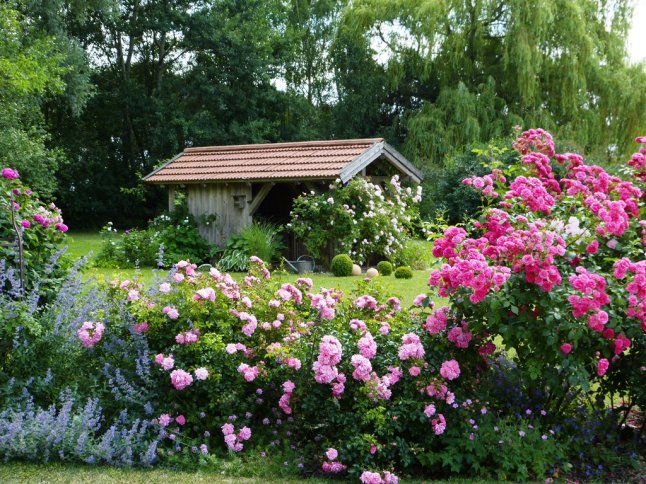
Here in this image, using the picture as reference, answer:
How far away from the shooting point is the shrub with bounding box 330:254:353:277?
1363cm

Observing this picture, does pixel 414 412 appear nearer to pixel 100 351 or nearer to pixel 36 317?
pixel 100 351

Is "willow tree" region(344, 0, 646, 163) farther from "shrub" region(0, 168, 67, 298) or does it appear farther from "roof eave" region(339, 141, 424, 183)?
"shrub" region(0, 168, 67, 298)

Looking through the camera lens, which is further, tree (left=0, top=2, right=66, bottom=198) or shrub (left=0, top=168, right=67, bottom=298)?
tree (left=0, top=2, right=66, bottom=198)

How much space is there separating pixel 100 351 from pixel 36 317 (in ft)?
1.98

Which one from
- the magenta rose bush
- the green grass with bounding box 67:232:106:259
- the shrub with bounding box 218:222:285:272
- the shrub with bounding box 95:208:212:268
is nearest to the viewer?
the magenta rose bush

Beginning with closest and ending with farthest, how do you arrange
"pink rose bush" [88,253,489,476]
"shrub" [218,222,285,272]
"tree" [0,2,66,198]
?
"pink rose bush" [88,253,489,476], "shrub" [218,222,285,272], "tree" [0,2,66,198]

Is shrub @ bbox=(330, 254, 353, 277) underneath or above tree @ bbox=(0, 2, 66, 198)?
underneath

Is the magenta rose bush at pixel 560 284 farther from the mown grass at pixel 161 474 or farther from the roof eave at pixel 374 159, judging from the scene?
the roof eave at pixel 374 159

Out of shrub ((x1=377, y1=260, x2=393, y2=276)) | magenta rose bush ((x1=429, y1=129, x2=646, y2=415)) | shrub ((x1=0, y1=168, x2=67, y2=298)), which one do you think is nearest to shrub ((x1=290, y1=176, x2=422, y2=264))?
shrub ((x1=377, y1=260, x2=393, y2=276))

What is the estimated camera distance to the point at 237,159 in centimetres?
1683

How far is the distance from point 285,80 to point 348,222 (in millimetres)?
20877

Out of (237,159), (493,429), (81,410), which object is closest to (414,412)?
→ (493,429)

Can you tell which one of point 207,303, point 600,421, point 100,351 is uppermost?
point 207,303

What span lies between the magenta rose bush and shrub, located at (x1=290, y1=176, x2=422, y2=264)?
9.78 meters
